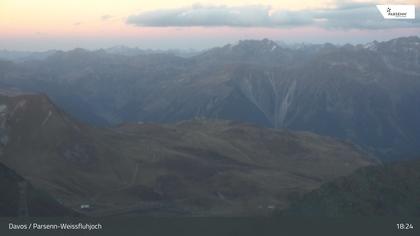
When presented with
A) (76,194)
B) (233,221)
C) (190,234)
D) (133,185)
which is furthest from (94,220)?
(133,185)

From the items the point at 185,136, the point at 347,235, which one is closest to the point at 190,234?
the point at 347,235

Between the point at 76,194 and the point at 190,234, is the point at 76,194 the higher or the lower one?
the lower one

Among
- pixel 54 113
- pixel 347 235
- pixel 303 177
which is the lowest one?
pixel 303 177

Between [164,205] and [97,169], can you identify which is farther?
[97,169]

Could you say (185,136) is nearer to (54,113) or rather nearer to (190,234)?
(54,113)

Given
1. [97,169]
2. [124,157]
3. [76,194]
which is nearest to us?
[76,194]

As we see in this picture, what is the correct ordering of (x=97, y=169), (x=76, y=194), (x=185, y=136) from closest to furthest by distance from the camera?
(x=76, y=194), (x=97, y=169), (x=185, y=136)
